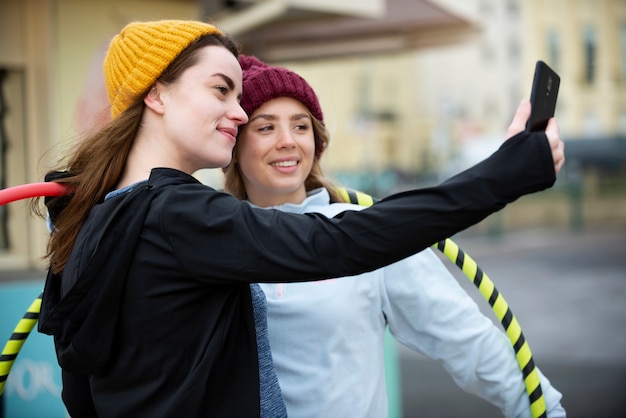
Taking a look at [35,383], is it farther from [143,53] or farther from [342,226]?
[342,226]

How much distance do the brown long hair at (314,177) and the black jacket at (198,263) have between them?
3.21 ft

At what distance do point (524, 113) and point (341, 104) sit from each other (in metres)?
51.6

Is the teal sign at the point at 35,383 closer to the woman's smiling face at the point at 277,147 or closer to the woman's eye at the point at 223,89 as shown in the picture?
the woman's smiling face at the point at 277,147

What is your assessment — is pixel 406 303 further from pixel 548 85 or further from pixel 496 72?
pixel 496 72

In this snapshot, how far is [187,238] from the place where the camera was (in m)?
1.63

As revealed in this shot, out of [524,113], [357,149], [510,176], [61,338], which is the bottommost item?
[357,149]

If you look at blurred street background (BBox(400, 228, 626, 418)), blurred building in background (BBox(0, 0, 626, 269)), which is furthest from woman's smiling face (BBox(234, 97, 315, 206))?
blurred street background (BBox(400, 228, 626, 418))

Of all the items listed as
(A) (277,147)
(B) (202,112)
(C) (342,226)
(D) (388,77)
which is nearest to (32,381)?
(A) (277,147)

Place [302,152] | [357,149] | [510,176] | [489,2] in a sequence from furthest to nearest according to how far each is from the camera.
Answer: [489,2] → [357,149] → [302,152] → [510,176]

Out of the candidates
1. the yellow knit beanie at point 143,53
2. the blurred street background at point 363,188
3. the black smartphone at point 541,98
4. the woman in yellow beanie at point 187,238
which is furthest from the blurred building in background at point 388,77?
the black smartphone at point 541,98

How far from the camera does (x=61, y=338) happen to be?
1.76 meters

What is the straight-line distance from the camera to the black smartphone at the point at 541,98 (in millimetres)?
1630

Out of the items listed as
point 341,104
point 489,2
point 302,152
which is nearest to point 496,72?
point 489,2

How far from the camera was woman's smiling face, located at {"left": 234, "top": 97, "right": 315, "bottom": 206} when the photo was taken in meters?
2.58
